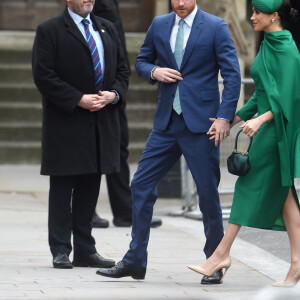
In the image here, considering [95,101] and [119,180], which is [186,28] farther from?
[119,180]

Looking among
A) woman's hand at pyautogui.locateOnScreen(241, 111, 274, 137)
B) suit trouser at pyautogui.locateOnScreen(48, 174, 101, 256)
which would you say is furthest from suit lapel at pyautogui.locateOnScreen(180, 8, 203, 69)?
suit trouser at pyautogui.locateOnScreen(48, 174, 101, 256)

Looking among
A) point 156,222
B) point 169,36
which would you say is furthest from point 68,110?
point 156,222

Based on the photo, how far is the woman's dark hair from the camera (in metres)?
7.08

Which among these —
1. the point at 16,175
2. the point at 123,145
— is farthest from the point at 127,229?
the point at 16,175

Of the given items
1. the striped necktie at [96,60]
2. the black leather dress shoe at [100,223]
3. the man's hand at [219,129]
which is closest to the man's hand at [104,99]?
the striped necktie at [96,60]

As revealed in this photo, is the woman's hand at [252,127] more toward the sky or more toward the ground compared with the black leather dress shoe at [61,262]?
more toward the sky

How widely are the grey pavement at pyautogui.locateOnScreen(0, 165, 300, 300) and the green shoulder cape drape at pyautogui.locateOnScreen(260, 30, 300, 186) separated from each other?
2.44ft

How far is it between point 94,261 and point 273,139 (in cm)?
158

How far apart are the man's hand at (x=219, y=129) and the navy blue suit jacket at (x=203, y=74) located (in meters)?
0.05

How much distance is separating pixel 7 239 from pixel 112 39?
1908 mm

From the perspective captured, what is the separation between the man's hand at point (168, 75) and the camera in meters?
7.26

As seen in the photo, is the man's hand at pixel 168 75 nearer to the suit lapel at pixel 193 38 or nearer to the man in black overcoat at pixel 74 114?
the suit lapel at pixel 193 38

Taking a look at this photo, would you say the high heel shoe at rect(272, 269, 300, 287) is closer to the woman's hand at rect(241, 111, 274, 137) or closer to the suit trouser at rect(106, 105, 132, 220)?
the woman's hand at rect(241, 111, 274, 137)

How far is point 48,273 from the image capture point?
7.54 metres
